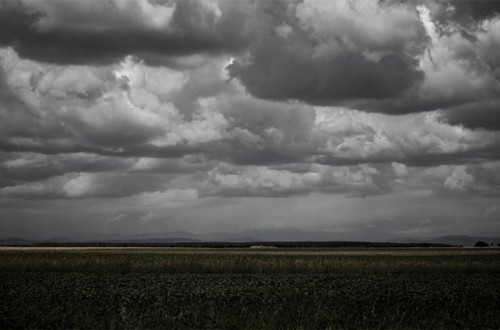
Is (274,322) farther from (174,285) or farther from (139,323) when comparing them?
(174,285)

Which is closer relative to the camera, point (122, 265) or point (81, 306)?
point (81, 306)

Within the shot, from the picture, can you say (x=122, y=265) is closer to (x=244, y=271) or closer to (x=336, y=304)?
(x=244, y=271)

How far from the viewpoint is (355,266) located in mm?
69062

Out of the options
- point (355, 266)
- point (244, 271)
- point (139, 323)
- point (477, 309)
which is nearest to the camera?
point (139, 323)

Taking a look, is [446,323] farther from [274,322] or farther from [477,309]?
[274,322]

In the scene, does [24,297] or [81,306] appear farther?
[24,297]

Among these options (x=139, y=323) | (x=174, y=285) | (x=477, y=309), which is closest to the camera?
(x=139, y=323)

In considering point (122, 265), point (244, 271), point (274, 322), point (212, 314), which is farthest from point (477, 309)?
point (122, 265)

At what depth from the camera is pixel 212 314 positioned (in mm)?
27844

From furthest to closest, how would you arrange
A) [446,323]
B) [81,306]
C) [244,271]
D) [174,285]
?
[244,271] < [174,285] < [81,306] < [446,323]

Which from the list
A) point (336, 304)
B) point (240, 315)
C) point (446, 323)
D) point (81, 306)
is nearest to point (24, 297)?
point (81, 306)

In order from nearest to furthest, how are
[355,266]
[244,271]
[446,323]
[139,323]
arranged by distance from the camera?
1. [139,323]
2. [446,323]
3. [244,271]
4. [355,266]

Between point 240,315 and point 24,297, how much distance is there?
13133mm

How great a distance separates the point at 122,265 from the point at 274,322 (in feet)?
139
